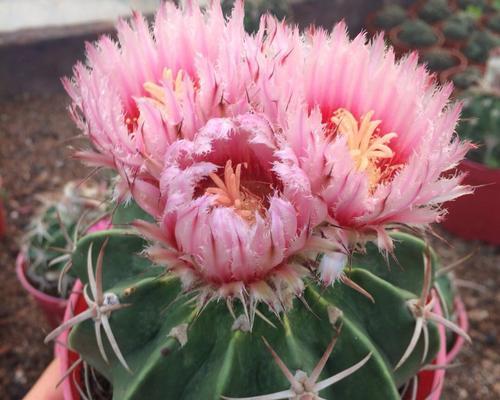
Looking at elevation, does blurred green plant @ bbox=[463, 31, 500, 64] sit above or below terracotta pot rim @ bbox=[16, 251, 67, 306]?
below

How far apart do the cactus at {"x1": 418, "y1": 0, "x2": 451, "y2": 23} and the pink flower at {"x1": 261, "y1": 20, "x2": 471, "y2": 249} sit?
2.83 m

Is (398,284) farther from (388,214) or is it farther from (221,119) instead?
(221,119)

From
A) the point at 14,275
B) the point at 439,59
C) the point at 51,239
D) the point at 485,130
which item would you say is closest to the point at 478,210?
the point at 485,130

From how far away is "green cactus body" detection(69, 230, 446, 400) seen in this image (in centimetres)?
59

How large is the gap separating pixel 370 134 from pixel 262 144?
11 centimetres

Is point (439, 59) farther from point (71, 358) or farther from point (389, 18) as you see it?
point (71, 358)

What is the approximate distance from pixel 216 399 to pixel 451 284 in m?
0.83

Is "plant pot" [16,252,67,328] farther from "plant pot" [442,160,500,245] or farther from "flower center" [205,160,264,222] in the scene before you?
"plant pot" [442,160,500,245]

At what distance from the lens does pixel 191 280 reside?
53 centimetres

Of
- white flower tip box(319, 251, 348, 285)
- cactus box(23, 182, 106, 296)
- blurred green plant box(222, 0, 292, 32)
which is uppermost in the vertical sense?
white flower tip box(319, 251, 348, 285)

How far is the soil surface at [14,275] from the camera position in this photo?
1522 mm

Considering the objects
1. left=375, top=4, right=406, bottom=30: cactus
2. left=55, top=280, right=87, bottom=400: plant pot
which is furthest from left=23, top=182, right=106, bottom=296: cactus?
left=375, top=4, right=406, bottom=30: cactus

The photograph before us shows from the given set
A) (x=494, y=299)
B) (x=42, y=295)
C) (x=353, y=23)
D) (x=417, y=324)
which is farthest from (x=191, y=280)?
(x=353, y=23)

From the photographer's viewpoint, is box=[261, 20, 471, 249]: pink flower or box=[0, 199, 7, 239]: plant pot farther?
box=[0, 199, 7, 239]: plant pot
